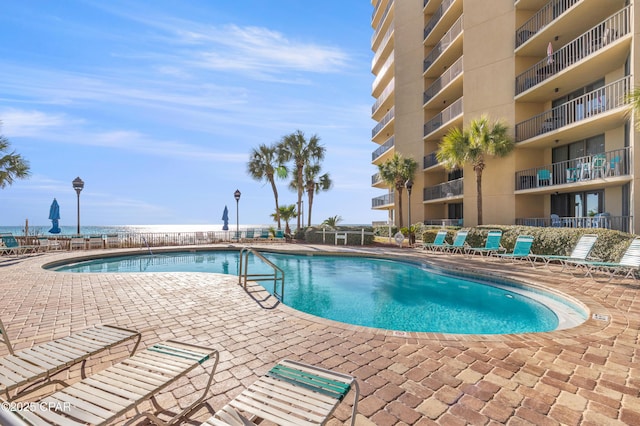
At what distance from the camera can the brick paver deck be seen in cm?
234

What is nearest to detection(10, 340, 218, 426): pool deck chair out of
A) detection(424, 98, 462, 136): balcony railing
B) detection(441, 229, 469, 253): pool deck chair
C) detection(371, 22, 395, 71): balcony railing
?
detection(441, 229, 469, 253): pool deck chair

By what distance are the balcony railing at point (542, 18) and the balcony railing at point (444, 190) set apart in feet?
25.0

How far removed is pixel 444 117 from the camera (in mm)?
19484

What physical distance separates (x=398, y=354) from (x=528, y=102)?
16902 millimetres

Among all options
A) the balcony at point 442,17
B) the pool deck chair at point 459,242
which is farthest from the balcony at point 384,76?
the pool deck chair at point 459,242

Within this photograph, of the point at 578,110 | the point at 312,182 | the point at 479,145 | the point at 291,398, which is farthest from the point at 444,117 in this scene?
the point at 291,398

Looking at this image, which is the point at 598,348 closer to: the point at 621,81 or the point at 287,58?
the point at 621,81

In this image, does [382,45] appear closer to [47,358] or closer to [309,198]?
[309,198]

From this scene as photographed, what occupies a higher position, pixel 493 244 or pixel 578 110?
pixel 578 110

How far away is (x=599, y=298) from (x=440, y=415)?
17.6 ft

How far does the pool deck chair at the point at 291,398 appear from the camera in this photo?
1568mm

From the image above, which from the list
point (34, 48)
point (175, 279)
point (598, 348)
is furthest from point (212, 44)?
point (598, 348)

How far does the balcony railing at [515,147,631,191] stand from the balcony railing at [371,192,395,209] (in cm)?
1100

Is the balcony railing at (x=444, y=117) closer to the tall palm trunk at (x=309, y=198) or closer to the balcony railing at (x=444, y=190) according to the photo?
the balcony railing at (x=444, y=190)
